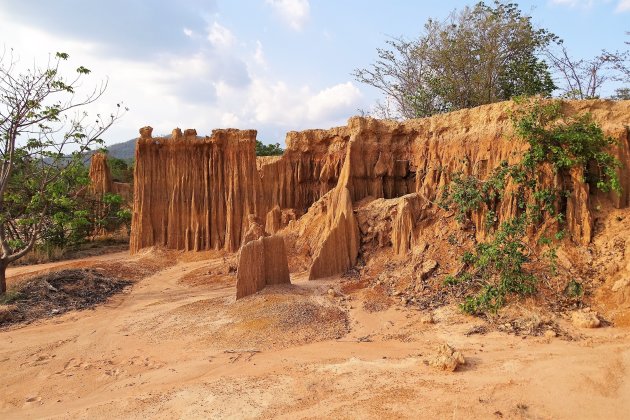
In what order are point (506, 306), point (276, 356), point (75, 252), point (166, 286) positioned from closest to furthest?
1. point (276, 356)
2. point (506, 306)
3. point (166, 286)
4. point (75, 252)

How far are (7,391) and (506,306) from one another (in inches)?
307

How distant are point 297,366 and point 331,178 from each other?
962 cm

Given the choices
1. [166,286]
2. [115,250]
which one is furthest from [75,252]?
[166,286]

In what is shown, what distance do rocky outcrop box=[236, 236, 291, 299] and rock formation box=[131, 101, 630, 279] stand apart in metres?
1.15

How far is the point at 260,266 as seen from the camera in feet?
31.6

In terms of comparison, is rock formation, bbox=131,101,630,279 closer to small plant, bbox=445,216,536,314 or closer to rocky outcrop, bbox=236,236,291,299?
small plant, bbox=445,216,536,314

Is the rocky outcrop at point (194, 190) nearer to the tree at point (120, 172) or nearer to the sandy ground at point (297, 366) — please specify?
the sandy ground at point (297, 366)

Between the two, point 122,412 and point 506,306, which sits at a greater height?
point 506,306

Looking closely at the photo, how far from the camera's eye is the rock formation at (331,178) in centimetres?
954

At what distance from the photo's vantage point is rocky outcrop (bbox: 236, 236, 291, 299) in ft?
31.0

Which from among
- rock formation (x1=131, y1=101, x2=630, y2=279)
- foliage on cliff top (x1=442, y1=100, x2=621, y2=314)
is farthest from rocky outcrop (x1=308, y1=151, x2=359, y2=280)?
foliage on cliff top (x1=442, y1=100, x2=621, y2=314)

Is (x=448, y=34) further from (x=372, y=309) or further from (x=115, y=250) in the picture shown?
(x=115, y=250)

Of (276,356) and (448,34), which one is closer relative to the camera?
(276,356)

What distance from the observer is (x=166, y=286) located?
12750 millimetres
